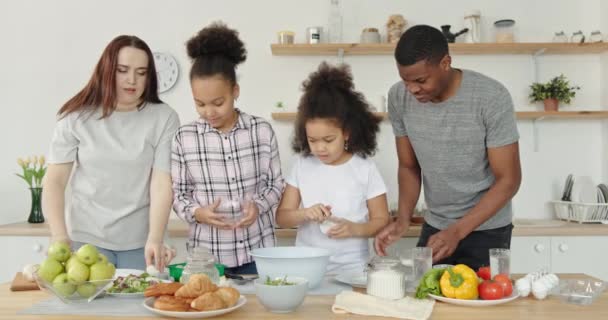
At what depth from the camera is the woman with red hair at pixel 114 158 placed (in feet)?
6.47

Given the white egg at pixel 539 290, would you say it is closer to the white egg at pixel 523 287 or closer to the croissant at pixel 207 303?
the white egg at pixel 523 287

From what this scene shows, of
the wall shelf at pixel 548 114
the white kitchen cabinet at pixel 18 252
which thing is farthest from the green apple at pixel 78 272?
the wall shelf at pixel 548 114

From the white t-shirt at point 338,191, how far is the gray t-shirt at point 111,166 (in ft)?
1.57

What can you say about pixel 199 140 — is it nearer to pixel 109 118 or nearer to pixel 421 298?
pixel 109 118

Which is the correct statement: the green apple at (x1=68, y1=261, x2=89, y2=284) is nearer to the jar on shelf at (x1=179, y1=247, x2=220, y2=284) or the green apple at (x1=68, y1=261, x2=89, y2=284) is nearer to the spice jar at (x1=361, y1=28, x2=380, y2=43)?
the jar on shelf at (x1=179, y1=247, x2=220, y2=284)

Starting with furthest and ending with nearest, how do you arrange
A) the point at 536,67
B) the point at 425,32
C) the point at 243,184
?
the point at 536,67 < the point at 243,184 < the point at 425,32

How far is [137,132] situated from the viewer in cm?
203

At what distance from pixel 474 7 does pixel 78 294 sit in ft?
9.14

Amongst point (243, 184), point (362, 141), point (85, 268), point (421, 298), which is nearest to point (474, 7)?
point (362, 141)

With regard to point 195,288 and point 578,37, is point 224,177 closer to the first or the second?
point 195,288

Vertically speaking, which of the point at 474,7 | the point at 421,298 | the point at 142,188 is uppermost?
the point at 474,7

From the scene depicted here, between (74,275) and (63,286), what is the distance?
33 millimetres

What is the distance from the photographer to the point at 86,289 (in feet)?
4.65

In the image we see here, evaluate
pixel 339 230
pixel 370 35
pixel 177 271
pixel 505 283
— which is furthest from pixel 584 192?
pixel 177 271
